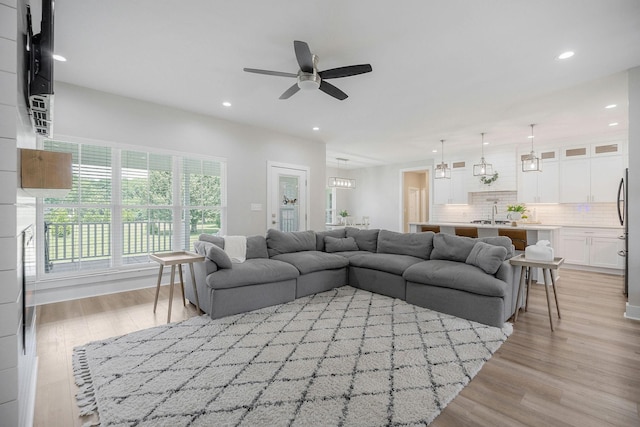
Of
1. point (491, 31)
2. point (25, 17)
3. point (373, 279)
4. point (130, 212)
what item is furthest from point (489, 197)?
point (25, 17)

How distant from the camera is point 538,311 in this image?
3527mm

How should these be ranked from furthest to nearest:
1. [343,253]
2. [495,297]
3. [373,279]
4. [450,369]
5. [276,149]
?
[276,149] < [343,253] < [373,279] < [495,297] < [450,369]

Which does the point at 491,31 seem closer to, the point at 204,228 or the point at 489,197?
the point at 204,228

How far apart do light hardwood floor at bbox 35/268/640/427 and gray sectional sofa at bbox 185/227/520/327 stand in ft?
1.53

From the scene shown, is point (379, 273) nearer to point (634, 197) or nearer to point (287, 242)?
point (287, 242)

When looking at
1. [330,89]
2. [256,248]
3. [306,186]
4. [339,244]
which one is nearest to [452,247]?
[339,244]

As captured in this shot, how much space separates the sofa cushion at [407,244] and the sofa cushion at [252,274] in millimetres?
1681

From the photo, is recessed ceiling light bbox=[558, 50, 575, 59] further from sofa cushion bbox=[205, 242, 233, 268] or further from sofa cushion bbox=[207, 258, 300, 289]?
sofa cushion bbox=[205, 242, 233, 268]

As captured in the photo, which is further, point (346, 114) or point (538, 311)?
point (346, 114)

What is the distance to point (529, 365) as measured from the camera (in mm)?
2283

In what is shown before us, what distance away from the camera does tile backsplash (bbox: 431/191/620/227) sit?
19.9ft

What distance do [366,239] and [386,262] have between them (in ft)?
3.67

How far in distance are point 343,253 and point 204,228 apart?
2392 millimetres

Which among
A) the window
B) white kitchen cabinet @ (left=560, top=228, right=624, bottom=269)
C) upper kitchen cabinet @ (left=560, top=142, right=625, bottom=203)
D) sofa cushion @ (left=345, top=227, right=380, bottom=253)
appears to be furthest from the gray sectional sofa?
upper kitchen cabinet @ (left=560, top=142, right=625, bottom=203)
